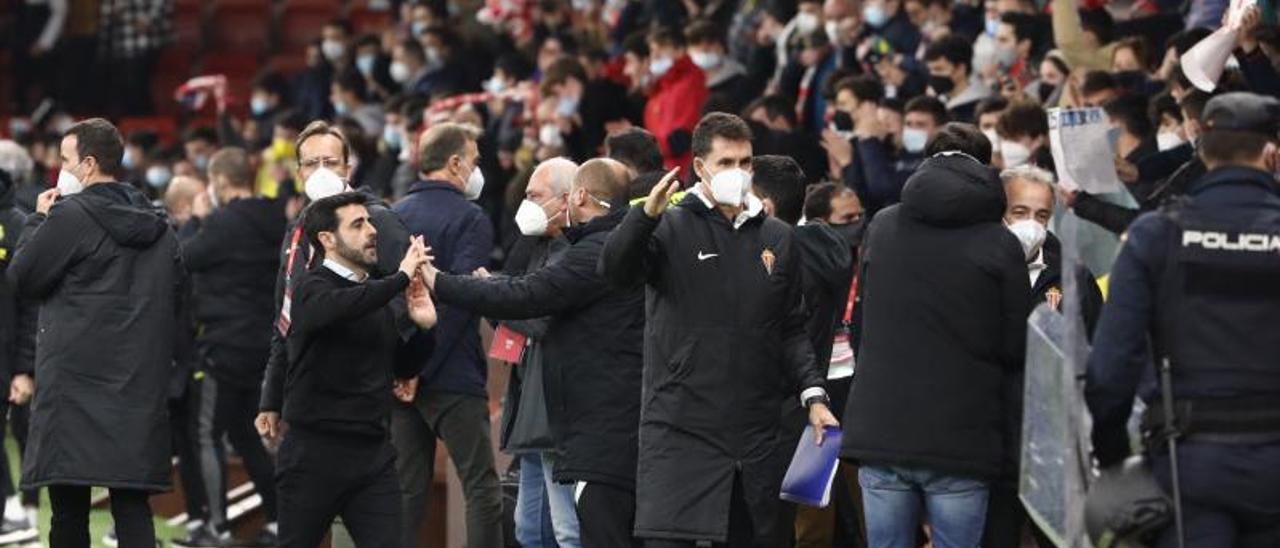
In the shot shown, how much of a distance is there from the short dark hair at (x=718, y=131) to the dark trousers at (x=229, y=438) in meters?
4.63

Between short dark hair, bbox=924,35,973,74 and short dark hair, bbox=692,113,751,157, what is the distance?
200 inches

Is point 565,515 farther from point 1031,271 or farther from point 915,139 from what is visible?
point 915,139

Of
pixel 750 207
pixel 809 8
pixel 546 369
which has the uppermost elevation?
pixel 809 8

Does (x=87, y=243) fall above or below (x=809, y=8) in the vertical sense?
below

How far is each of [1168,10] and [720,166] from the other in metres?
6.56

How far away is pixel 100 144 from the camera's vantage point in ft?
29.8

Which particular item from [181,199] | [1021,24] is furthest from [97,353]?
[1021,24]

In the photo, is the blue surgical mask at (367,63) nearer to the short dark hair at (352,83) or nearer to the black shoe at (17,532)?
the short dark hair at (352,83)

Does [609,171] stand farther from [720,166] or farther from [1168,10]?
[1168,10]

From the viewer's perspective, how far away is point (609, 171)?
836 cm

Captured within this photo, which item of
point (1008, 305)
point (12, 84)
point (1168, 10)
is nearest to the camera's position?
point (1008, 305)

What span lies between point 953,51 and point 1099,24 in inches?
28.7

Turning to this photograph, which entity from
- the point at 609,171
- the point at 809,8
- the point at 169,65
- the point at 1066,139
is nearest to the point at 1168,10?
the point at 809,8

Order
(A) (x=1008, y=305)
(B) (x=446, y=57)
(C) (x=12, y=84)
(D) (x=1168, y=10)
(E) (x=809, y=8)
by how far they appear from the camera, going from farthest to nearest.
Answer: (C) (x=12, y=84), (B) (x=446, y=57), (E) (x=809, y=8), (D) (x=1168, y=10), (A) (x=1008, y=305)
